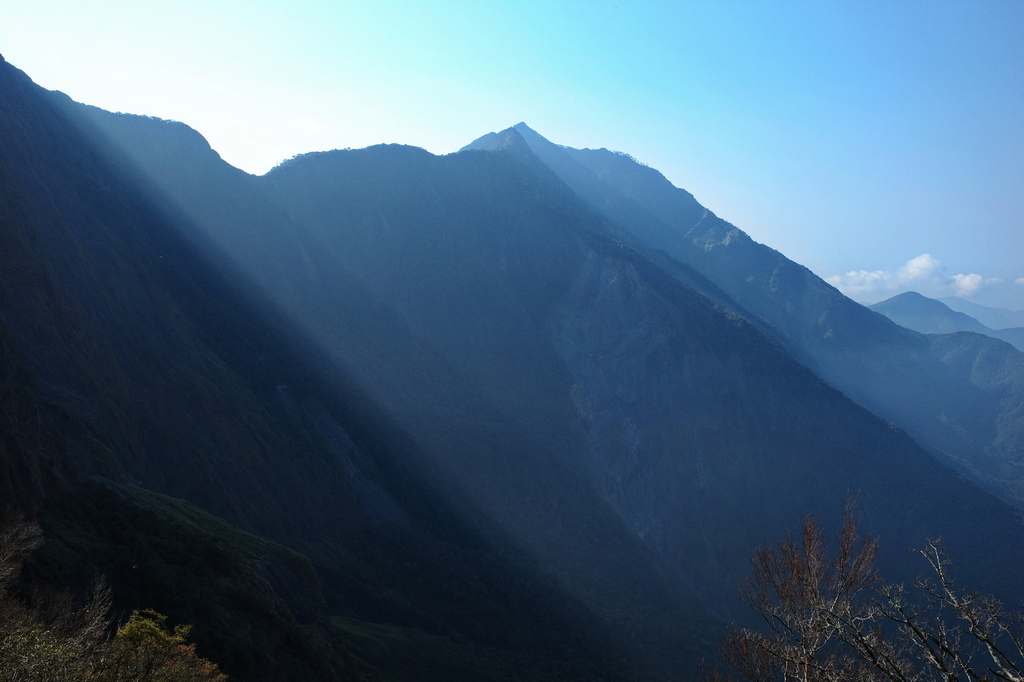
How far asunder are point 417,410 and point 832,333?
9230 centimetres

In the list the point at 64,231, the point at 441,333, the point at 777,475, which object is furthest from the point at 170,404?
the point at 777,475

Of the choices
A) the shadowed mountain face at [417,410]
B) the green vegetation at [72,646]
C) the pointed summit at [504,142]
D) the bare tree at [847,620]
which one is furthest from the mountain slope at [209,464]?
the pointed summit at [504,142]

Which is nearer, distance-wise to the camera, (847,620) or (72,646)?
(847,620)

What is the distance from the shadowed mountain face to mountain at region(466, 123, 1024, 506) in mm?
21893

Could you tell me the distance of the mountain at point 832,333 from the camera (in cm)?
10644

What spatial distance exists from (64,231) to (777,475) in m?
66.7

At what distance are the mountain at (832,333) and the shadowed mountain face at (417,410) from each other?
21.9 metres

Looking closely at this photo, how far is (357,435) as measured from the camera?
47.4 meters

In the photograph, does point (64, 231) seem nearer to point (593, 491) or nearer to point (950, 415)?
point (593, 491)

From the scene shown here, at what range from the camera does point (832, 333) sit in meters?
121

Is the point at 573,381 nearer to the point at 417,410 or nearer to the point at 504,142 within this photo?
the point at 417,410

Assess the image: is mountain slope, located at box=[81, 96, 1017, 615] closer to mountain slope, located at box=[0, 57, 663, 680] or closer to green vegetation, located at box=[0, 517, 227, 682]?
mountain slope, located at box=[0, 57, 663, 680]

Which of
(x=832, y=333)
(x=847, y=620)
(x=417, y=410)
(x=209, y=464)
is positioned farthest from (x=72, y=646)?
(x=832, y=333)

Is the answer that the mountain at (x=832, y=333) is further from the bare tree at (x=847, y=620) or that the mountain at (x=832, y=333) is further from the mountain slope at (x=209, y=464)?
the bare tree at (x=847, y=620)
